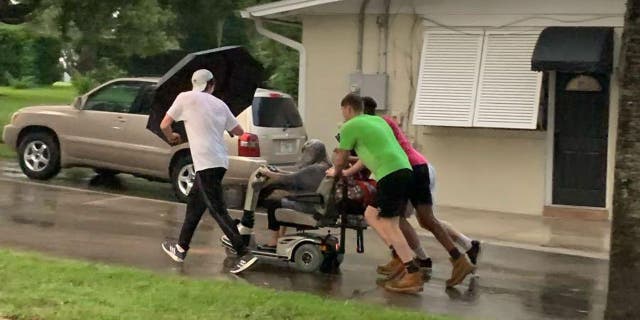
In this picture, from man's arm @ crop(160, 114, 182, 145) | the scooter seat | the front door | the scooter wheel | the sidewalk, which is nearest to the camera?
man's arm @ crop(160, 114, 182, 145)

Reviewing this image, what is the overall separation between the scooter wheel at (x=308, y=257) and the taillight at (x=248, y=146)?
429 centimetres

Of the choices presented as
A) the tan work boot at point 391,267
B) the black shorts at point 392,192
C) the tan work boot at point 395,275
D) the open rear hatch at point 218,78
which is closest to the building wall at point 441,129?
the open rear hatch at point 218,78

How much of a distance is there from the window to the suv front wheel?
3493mm

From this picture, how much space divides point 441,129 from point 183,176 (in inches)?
160

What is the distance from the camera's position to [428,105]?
1496cm

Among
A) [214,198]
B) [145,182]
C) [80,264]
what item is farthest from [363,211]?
[145,182]

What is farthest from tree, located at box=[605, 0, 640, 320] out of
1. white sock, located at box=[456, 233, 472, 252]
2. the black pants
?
the black pants

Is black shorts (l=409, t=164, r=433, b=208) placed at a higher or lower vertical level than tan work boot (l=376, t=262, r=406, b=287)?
higher

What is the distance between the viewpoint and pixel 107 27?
22.5 m

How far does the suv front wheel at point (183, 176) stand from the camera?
13.9 metres

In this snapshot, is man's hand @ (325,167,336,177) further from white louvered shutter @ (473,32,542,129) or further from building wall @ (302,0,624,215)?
building wall @ (302,0,624,215)

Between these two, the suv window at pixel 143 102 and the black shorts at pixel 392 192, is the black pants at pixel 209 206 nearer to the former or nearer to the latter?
the black shorts at pixel 392 192

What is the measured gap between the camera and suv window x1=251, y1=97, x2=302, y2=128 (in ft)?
45.2

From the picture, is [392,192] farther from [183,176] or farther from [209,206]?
[183,176]
